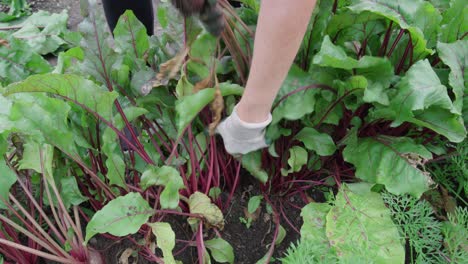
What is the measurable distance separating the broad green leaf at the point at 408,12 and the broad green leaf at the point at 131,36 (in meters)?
0.54

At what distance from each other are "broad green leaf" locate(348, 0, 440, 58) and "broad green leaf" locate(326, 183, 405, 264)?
0.39 m

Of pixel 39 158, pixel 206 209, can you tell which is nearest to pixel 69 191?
pixel 39 158

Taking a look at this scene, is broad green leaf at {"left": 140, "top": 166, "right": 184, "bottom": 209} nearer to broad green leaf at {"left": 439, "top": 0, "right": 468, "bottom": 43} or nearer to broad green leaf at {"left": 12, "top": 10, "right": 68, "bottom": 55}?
broad green leaf at {"left": 439, "top": 0, "right": 468, "bottom": 43}

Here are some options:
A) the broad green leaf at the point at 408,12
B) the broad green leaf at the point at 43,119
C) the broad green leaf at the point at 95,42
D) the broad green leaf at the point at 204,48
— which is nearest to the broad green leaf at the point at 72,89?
the broad green leaf at the point at 43,119

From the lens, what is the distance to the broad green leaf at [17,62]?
1.30 meters

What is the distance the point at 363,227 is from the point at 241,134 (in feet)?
1.21

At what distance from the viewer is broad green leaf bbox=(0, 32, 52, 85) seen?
51.3 inches

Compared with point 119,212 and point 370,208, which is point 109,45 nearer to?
point 119,212

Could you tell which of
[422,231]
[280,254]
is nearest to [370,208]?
[422,231]

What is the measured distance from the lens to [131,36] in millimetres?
1199

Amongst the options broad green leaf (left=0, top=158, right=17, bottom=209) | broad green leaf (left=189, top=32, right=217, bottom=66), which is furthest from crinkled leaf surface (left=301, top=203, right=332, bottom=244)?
broad green leaf (left=0, top=158, right=17, bottom=209)

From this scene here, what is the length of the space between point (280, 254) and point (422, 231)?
357mm

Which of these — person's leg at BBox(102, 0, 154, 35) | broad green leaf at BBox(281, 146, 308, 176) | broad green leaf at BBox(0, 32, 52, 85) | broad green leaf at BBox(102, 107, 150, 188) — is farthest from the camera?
person's leg at BBox(102, 0, 154, 35)

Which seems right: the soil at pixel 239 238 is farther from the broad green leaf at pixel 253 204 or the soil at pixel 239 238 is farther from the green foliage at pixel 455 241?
the green foliage at pixel 455 241
